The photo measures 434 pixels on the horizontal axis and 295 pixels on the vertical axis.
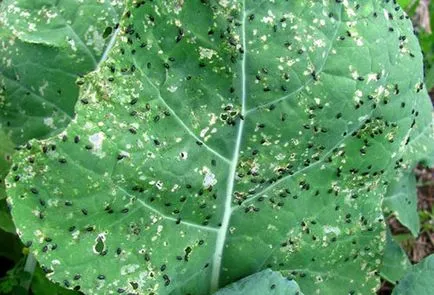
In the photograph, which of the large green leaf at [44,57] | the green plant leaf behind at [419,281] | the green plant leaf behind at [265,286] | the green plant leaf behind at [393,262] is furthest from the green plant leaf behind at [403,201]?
the large green leaf at [44,57]

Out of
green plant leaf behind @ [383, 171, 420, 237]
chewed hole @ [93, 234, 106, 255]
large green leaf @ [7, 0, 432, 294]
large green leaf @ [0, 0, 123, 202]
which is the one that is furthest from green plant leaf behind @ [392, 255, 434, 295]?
large green leaf @ [0, 0, 123, 202]

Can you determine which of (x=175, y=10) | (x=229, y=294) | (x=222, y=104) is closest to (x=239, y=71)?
(x=222, y=104)

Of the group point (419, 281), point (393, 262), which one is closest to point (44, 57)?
point (419, 281)

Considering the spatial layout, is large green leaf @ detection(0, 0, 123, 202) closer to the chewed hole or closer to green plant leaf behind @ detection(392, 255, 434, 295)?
the chewed hole

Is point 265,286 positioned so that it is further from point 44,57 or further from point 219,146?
point 44,57

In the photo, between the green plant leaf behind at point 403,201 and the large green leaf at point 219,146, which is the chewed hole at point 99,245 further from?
the green plant leaf behind at point 403,201
